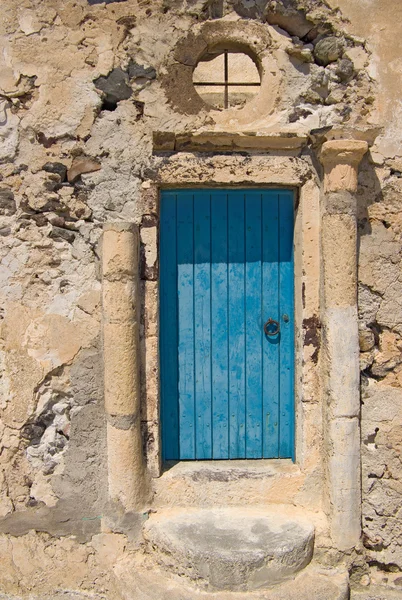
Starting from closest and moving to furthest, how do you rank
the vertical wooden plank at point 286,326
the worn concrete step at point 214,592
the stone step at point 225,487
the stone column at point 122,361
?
the worn concrete step at point 214,592 → the stone column at point 122,361 → the stone step at point 225,487 → the vertical wooden plank at point 286,326

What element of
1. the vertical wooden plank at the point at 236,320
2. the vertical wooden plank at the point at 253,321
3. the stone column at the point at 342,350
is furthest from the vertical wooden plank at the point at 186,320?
the stone column at the point at 342,350

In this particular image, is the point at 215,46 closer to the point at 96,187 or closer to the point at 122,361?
the point at 96,187

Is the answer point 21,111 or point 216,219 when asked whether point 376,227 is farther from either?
point 21,111

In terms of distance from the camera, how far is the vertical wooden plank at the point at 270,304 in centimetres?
331

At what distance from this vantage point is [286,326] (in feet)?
11.0

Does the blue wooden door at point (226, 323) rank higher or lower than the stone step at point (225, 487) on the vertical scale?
higher

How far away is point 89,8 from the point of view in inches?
121

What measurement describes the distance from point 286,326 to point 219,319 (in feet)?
1.41

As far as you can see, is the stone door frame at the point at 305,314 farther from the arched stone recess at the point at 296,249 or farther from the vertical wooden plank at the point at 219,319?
the vertical wooden plank at the point at 219,319

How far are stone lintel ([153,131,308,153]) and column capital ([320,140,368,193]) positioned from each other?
7.9 inches

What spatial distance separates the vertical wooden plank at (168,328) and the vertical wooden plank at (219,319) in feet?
0.78

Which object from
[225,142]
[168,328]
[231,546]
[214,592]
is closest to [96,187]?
[225,142]

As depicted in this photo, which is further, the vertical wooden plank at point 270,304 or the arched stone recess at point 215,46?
the vertical wooden plank at point 270,304

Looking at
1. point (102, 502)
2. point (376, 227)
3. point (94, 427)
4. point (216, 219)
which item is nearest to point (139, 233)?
point (216, 219)
